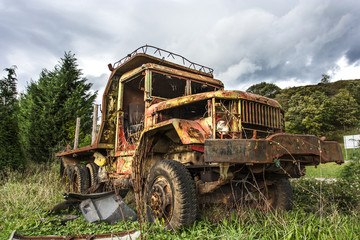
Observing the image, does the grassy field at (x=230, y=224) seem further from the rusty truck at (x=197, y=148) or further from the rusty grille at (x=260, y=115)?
the rusty grille at (x=260, y=115)

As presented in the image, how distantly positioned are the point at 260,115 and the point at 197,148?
1.06m

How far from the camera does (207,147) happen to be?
109 inches

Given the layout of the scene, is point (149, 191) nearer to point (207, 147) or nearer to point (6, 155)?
point (207, 147)

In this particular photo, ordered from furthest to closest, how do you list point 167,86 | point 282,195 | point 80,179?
point 80,179 < point 167,86 < point 282,195

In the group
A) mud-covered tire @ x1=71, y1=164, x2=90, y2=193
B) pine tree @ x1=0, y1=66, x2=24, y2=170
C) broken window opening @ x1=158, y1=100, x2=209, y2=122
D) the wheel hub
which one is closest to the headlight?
broken window opening @ x1=158, y1=100, x2=209, y2=122

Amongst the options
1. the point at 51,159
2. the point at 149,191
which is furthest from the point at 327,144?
the point at 51,159

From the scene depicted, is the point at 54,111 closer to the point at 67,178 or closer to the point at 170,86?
the point at 67,178

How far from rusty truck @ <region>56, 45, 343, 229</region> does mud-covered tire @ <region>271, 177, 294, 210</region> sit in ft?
0.05

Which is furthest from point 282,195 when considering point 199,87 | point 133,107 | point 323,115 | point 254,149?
point 323,115

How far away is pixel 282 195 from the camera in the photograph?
164 inches

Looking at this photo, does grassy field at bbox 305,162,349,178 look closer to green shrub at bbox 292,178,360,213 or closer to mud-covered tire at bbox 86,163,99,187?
green shrub at bbox 292,178,360,213

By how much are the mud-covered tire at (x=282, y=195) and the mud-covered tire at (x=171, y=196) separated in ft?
5.67

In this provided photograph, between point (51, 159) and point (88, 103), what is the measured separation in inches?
134

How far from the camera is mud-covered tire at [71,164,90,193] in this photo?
6.25 meters
